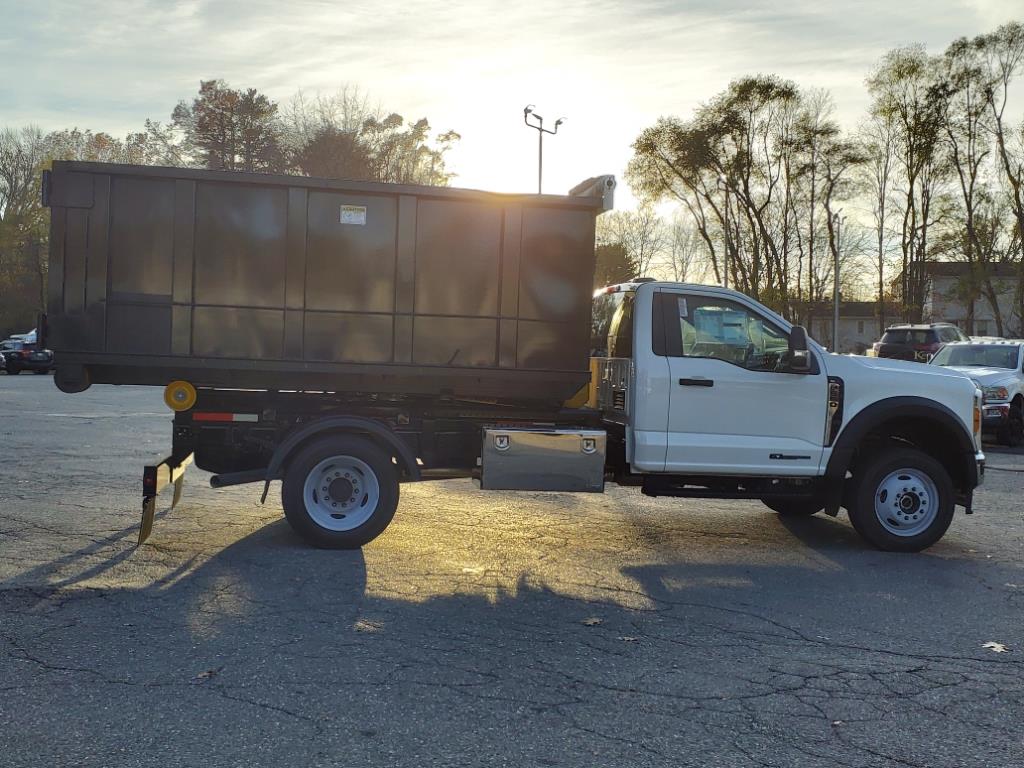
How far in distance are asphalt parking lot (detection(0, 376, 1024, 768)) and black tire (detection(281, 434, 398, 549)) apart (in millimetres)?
140

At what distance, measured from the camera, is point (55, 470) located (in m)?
11.4

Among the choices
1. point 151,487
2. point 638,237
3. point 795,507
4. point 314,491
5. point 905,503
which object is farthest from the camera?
point 638,237

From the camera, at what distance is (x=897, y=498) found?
8.35 metres

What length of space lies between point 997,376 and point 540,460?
12.7 m

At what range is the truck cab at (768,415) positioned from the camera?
8.11m

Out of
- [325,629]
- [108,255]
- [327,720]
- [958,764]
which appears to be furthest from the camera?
[108,255]

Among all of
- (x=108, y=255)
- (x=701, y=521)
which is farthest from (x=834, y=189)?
(x=108, y=255)

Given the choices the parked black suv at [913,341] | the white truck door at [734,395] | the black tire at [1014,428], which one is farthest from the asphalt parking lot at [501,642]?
the parked black suv at [913,341]

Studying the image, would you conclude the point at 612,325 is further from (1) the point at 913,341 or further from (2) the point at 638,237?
(2) the point at 638,237

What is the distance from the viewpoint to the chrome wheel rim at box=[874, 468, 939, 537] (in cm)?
834

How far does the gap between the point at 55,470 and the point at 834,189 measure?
44047 mm

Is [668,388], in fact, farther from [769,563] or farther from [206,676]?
[206,676]

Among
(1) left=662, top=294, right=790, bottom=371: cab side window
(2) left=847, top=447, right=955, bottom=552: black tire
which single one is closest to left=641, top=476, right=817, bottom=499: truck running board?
(2) left=847, top=447, right=955, bottom=552: black tire

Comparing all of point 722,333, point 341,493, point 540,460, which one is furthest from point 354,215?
point 722,333
